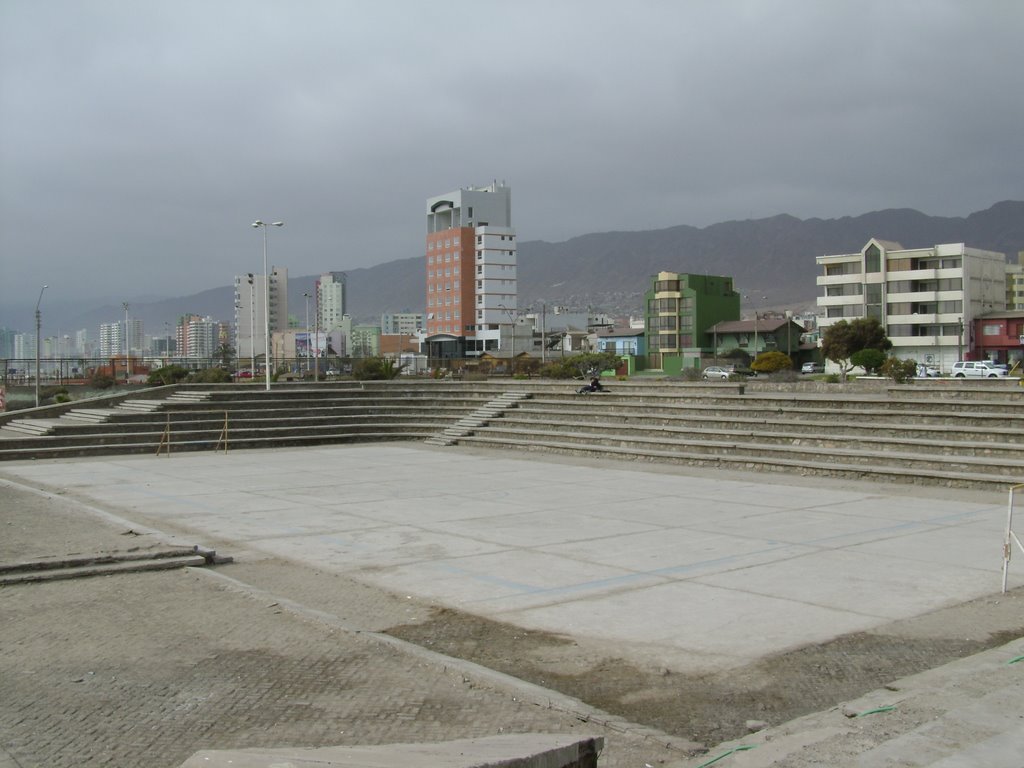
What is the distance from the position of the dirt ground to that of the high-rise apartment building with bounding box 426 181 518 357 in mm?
107096

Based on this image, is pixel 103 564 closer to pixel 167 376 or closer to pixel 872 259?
pixel 167 376

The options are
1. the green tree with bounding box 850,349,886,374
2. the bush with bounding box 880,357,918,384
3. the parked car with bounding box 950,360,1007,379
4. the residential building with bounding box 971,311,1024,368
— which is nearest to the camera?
the bush with bounding box 880,357,918,384

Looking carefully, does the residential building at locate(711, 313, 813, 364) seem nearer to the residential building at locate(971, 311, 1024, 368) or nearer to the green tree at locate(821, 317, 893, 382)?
the residential building at locate(971, 311, 1024, 368)

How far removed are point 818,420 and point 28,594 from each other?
56.2 feet

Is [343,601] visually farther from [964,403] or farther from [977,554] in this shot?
[964,403]

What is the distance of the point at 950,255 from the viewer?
77188 mm

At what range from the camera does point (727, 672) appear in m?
6.15

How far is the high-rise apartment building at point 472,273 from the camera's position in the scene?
118125mm

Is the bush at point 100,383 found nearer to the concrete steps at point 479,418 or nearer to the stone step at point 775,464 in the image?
the concrete steps at point 479,418

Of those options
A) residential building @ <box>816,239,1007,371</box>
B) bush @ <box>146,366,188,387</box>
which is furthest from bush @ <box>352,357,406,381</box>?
residential building @ <box>816,239,1007,371</box>

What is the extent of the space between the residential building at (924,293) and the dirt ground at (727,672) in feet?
243

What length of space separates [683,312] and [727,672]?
97.4 metres

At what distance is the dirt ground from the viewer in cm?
540

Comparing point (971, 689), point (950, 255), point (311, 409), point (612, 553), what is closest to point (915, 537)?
point (612, 553)
